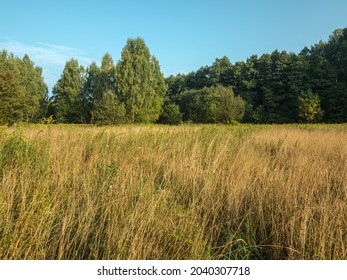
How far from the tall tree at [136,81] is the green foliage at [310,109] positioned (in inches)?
945

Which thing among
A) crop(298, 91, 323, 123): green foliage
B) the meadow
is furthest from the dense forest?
the meadow

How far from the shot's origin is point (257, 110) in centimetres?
4553

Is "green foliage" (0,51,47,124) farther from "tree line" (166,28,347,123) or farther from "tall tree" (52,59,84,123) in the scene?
"tree line" (166,28,347,123)

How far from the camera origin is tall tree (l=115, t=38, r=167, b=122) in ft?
110

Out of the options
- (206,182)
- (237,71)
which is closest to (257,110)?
(237,71)

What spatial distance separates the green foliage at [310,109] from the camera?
3819 cm

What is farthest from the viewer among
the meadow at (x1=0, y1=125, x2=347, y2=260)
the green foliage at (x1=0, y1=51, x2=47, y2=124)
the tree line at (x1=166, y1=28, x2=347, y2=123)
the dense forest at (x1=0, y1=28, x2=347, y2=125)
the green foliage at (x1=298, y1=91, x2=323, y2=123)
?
the tree line at (x1=166, y1=28, x2=347, y2=123)

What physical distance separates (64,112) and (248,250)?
4332cm

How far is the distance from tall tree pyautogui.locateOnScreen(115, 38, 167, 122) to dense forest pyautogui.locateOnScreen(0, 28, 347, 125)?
134 millimetres

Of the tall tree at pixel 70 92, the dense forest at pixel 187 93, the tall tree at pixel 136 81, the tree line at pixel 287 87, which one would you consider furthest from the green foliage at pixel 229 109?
the tall tree at pixel 70 92

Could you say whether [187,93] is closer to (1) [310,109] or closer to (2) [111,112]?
(1) [310,109]

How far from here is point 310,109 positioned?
37688 millimetres

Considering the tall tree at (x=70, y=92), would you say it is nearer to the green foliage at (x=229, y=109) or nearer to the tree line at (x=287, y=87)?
the tree line at (x=287, y=87)
